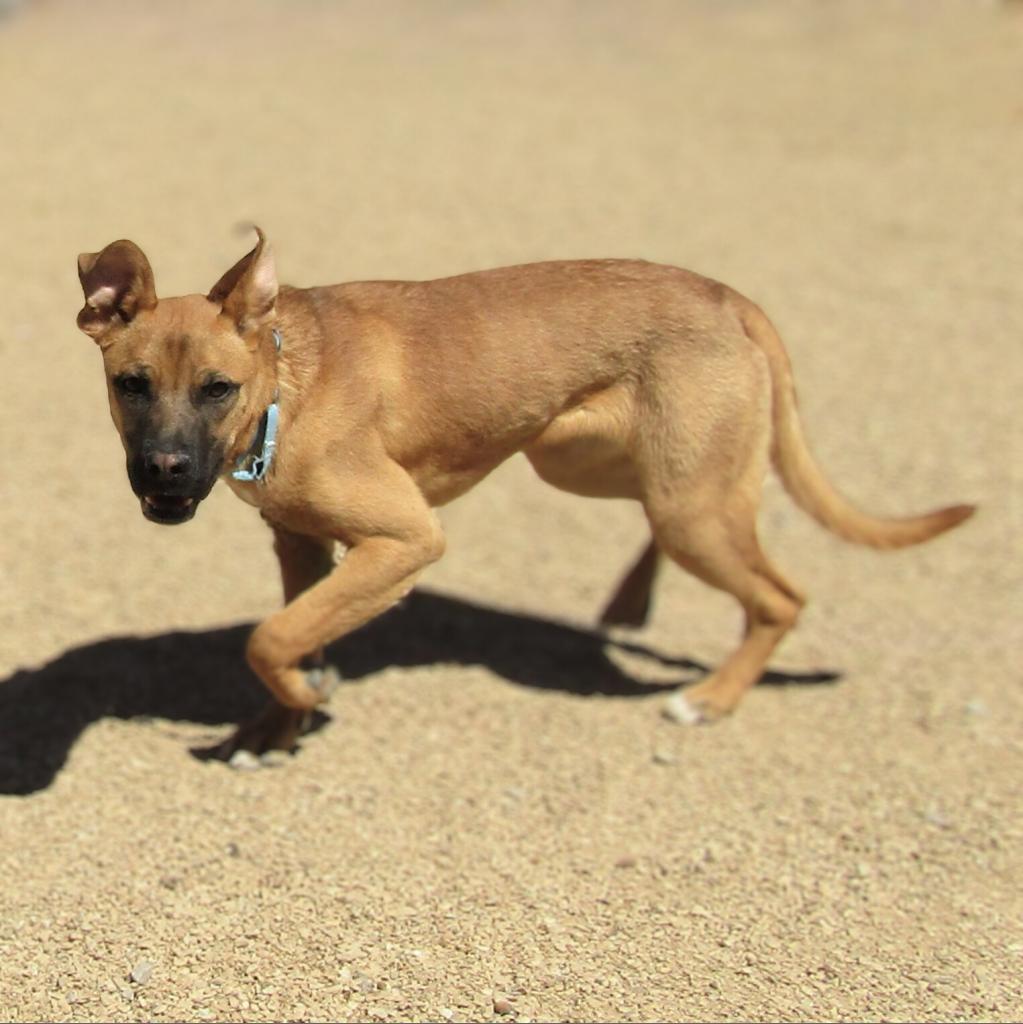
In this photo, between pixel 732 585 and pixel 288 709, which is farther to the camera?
pixel 732 585

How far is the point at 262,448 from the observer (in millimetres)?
5086

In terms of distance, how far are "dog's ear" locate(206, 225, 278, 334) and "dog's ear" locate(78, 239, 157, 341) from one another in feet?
0.74

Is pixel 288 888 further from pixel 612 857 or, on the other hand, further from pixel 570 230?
pixel 570 230

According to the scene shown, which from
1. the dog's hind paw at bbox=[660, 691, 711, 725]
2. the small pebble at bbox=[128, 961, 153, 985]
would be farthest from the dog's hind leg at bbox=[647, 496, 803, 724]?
the small pebble at bbox=[128, 961, 153, 985]

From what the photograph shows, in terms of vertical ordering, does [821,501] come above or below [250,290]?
below

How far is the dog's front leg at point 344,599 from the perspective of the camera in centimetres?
530

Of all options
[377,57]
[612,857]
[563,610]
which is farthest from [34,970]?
[377,57]

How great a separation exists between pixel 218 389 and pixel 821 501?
A: 2.93m

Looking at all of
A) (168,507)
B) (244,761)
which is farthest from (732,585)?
(168,507)

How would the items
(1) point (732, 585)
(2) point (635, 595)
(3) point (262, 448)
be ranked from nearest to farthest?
(3) point (262, 448), (1) point (732, 585), (2) point (635, 595)

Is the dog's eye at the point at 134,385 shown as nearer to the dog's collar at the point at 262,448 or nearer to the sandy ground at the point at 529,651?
the dog's collar at the point at 262,448

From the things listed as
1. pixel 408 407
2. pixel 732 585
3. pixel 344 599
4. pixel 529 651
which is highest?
pixel 408 407

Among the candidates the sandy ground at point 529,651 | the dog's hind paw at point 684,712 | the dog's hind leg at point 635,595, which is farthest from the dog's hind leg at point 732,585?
the dog's hind leg at point 635,595

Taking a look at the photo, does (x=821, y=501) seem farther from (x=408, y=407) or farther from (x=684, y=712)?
(x=408, y=407)
